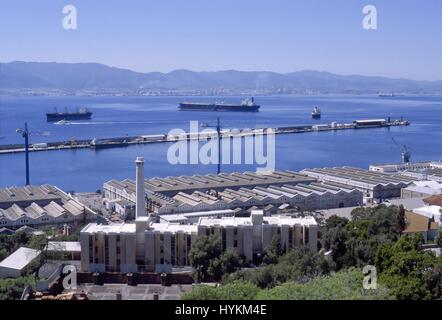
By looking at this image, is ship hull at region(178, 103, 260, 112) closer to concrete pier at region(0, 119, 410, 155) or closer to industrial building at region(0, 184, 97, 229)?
concrete pier at region(0, 119, 410, 155)

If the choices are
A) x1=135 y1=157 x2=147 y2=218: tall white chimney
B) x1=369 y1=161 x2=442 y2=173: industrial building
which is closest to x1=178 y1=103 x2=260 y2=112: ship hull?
x1=369 y1=161 x2=442 y2=173: industrial building

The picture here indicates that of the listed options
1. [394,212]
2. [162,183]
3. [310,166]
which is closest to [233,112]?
[310,166]

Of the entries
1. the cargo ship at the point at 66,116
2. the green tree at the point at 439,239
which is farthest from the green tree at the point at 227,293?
the cargo ship at the point at 66,116

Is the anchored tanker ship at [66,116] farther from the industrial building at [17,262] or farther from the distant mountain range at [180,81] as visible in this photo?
the industrial building at [17,262]

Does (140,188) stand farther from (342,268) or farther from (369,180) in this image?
(369,180)
